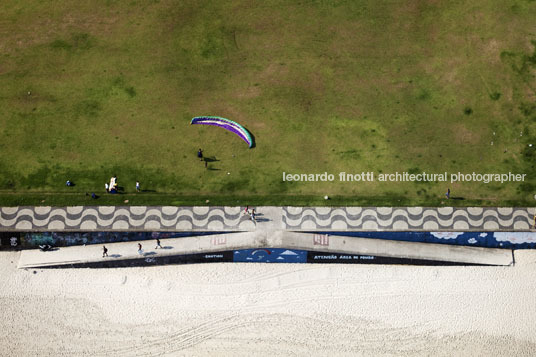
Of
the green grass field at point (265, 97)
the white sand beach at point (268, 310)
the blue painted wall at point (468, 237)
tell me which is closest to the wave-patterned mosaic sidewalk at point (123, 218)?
the green grass field at point (265, 97)

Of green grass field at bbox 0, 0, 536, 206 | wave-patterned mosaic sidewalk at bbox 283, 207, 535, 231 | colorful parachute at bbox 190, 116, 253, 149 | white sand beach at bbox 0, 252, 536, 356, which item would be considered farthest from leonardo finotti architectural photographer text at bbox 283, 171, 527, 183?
white sand beach at bbox 0, 252, 536, 356

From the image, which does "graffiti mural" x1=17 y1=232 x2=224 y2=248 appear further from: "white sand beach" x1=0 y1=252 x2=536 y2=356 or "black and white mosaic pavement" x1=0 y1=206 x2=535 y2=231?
"white sand beach" x1=0 y1=252 x2=536 y2=356

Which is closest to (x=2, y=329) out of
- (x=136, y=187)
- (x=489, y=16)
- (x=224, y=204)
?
(x=136, y=187)

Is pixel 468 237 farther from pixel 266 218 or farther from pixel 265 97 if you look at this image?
pixel 265 97

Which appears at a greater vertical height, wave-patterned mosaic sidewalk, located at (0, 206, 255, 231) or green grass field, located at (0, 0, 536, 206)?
green grass field, located at (0, 0, 536, 206)

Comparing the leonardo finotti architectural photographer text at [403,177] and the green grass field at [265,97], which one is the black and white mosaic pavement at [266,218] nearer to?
the green grass field at [265,97]

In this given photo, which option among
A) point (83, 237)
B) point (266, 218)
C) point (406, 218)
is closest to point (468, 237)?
point (406, 218)
